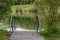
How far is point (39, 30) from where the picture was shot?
35.7ft

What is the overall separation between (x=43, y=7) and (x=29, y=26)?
2.45 metres

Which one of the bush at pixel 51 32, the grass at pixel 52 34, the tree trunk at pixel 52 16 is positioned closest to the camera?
the grass at pixel 52 34

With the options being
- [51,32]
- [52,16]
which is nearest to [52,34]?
[51,32]

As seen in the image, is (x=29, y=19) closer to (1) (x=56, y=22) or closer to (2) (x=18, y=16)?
(2) (x=18, y=16)

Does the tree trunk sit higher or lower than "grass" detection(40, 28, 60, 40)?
higher

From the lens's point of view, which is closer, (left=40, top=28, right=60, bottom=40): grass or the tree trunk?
(left=40, top=28, right=60, bottom=40): grass

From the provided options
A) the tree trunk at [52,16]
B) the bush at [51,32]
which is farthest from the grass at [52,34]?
the tree trunk at [52,16]

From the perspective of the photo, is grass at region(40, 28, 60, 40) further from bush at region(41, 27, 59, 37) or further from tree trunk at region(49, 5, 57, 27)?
tree trunk at region(49, 5, 57, 27)

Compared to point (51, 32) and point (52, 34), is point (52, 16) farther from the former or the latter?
point (52, 34)

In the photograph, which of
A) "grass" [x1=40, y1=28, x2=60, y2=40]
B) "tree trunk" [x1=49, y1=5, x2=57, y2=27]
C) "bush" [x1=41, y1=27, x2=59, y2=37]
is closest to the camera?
"grass" [x1=40, y1=28, x2=60, y2=40]

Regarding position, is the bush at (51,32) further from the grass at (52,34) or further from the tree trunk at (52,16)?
the tree trunk at (52,16)

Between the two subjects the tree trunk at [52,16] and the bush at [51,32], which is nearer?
the bush at [51,32]

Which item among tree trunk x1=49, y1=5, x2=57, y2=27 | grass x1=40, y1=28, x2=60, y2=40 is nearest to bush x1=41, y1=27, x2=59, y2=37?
grass x1=40, y1=28, x2=60, y2=40

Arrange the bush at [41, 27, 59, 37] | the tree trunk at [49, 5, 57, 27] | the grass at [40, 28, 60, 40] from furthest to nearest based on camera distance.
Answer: the tree trunk at [49, 5, 57, 27] → the bush at [41, 27, 59, 37] → the grass at [40, 28, 60, 40]
